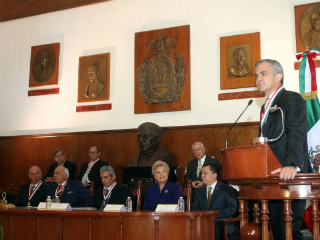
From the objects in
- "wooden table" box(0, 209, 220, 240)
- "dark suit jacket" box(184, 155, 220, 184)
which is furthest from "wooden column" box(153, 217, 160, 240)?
"dark suit jacket" box(184, 155, 220, 184)

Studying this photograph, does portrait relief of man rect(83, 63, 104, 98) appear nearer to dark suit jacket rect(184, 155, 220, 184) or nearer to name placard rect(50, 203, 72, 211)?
dark suit jacket rect(184, 155, 220, 184)

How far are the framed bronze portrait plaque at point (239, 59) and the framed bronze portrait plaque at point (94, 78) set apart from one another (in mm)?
2477

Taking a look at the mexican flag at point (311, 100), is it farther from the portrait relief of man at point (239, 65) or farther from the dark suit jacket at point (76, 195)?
the dark suit jacket at point (76, 195)

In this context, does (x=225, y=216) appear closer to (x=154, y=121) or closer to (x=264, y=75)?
(x=264, y=75)

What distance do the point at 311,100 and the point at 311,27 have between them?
3213 mm

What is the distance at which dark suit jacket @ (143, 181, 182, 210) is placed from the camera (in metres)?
5.04

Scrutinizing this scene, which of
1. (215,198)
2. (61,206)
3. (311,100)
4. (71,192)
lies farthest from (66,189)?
(311,100)

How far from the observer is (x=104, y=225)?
4.29 meters

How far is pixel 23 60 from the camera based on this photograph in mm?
9164

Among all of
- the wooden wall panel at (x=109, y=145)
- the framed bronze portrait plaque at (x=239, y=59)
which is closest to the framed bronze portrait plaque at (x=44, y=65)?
the wooden wall panel at (x=109, y=145)

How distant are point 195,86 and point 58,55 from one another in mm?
3342

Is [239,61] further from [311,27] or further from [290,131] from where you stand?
[290,131]

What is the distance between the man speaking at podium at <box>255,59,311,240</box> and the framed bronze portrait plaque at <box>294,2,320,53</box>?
3.94 m

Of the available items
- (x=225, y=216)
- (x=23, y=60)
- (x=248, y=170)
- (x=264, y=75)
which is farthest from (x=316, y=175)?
(x=23, y=60)
